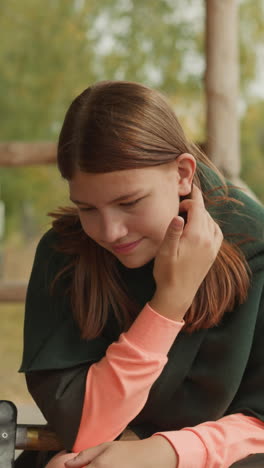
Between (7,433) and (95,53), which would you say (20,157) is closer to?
(7,433)

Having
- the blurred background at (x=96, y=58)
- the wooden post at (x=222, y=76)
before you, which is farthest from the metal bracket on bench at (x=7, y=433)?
the blurred background at (x=96, y=58)

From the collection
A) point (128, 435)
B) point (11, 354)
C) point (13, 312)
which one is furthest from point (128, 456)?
point (13, 312)

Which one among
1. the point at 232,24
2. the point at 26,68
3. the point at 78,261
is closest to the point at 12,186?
the point at 26,68

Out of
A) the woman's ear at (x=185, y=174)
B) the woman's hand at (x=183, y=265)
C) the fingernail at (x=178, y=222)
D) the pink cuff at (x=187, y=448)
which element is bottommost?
the pink cuff at (x=187, y=448)

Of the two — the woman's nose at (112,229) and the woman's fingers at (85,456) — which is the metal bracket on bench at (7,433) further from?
the woman's nose at (112,229)

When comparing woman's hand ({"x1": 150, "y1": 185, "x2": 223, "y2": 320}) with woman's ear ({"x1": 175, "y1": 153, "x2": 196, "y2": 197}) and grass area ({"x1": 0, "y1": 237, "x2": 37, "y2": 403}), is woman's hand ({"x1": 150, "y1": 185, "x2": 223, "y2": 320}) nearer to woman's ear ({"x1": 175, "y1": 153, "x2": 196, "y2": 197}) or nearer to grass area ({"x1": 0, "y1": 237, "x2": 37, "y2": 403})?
woman's ear ({"x1": 175, "y1": 153, "x2": 196, "y2": 197})

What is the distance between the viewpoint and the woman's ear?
3.63 feet

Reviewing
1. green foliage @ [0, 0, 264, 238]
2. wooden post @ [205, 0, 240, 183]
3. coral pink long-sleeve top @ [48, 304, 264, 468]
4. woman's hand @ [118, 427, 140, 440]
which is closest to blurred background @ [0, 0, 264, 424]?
green foliage @ [0, 0, 264, 238]

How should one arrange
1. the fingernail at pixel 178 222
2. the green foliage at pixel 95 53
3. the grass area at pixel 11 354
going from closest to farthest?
the fingernail at pixel 178 222 < the grass area at pixel 11 354 < the green foliage at pixel 95 53

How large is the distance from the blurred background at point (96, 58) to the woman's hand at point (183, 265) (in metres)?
5.24

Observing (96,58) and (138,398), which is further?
(96,58)

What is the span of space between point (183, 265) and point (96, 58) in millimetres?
6078

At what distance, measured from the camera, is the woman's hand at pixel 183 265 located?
1062 mm

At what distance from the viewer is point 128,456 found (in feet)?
3.46
